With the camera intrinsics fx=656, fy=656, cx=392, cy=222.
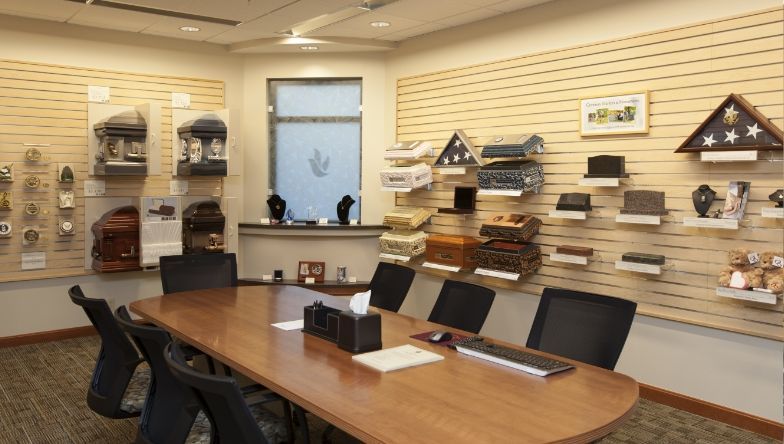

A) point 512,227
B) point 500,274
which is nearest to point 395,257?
point 500,274

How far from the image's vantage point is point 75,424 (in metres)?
4.36

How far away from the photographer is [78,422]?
4391mm

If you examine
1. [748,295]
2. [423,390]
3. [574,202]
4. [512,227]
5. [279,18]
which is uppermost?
[279,18]

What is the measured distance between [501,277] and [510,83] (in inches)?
69.0

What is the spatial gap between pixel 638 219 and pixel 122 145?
15.5 ft

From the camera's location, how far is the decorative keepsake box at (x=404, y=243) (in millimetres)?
6514

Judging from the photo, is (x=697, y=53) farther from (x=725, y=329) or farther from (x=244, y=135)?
(x=244, y=135)

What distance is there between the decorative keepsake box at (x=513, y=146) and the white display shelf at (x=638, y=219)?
38.6 inches

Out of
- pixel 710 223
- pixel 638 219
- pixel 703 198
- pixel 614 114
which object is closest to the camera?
pixel 710 223

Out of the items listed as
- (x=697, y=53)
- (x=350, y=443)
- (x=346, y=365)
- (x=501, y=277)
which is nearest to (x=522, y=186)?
(x=501, y=277)

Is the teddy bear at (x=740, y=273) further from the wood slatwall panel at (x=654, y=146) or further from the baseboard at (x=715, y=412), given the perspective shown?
the baseboard at (x=715, y=412)

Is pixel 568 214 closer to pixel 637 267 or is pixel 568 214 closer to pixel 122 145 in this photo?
pixel 637 267

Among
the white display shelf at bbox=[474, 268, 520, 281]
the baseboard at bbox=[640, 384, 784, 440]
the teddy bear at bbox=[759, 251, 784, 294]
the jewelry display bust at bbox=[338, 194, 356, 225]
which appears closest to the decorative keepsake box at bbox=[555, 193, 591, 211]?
the white display shelf at bbox=[474, 268, 520, 281]

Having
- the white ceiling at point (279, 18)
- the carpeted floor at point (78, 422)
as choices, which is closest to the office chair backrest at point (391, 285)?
the carpeted floor at point (78, 422)
